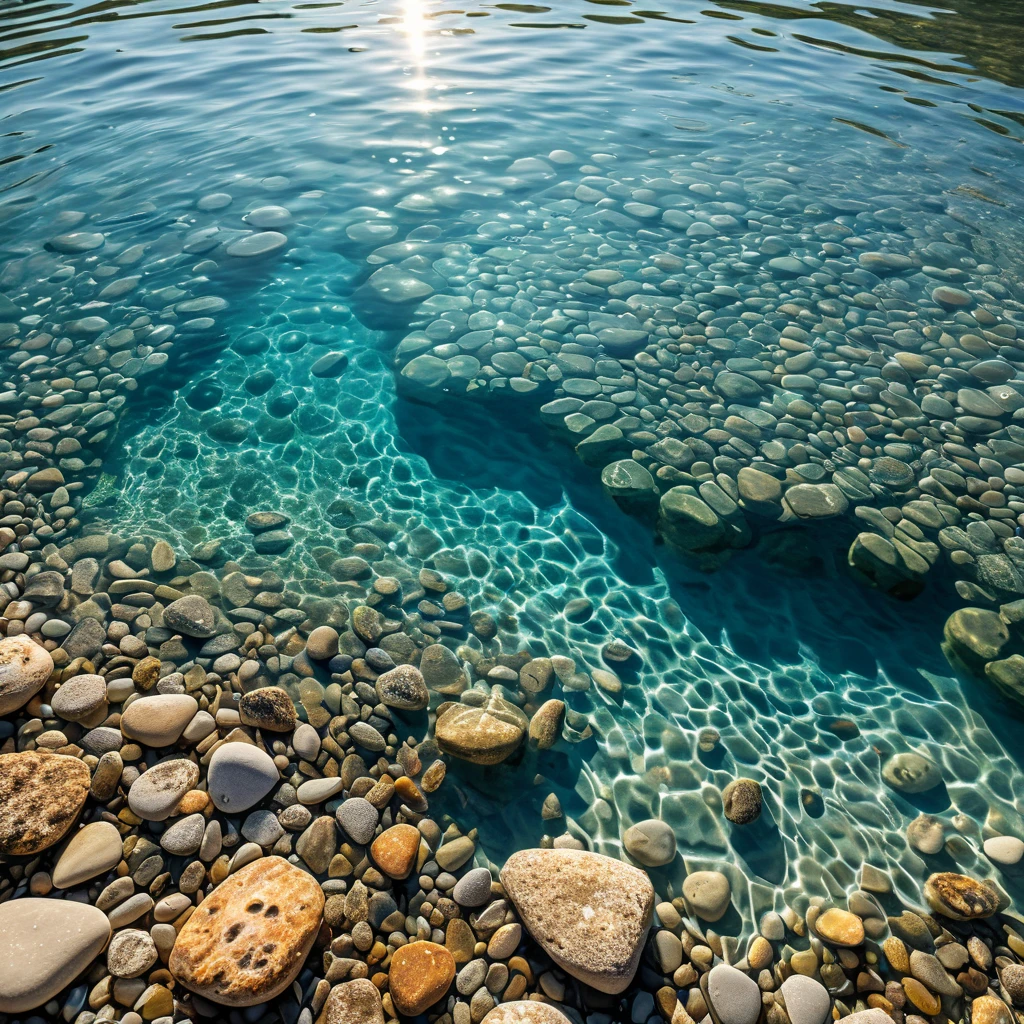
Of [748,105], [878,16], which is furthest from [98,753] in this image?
[878,16]

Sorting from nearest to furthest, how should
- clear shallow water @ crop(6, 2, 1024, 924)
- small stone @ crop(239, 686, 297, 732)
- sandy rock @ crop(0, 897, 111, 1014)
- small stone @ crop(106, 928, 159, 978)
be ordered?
sandy rock @ crop(0, 897, 111, 1014)
small stone @ crop(106, 928, 159, 978)
small stone @ crop(239, 686, 297, 732)
clear shallow water @ crop(6, 2, 1024, 924)

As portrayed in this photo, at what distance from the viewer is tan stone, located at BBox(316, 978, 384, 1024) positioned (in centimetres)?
239

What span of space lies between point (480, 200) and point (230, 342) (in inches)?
122

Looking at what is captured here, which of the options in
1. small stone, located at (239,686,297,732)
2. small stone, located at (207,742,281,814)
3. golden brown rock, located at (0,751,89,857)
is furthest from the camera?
small stone, located at (239,686,297,732)

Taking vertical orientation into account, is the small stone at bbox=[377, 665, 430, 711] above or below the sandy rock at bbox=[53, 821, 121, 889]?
below

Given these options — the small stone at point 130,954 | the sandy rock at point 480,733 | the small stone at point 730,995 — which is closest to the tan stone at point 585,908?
the small stone at point 730,995

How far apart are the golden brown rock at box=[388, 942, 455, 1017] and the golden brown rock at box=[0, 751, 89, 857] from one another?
4.64 feet

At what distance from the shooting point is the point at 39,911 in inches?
97.9

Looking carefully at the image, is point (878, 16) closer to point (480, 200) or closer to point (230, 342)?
point (480, 200)

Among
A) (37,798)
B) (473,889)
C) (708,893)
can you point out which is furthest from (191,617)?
(708,893)

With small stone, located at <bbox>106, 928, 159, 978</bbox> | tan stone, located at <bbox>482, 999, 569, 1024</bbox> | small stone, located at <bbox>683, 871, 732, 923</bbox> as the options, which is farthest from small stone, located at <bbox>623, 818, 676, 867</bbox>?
small stone, located at <bbox>106, 928, 159, 978</bbox>

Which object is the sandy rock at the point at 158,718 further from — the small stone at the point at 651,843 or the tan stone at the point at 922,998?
the tan stone at the point at 922,998

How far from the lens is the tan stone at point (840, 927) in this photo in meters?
2.71

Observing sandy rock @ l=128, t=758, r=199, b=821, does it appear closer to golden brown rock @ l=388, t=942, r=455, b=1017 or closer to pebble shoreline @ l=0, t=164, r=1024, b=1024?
pebble shoreline @ l=0, t=164, r=1024, b=1024
